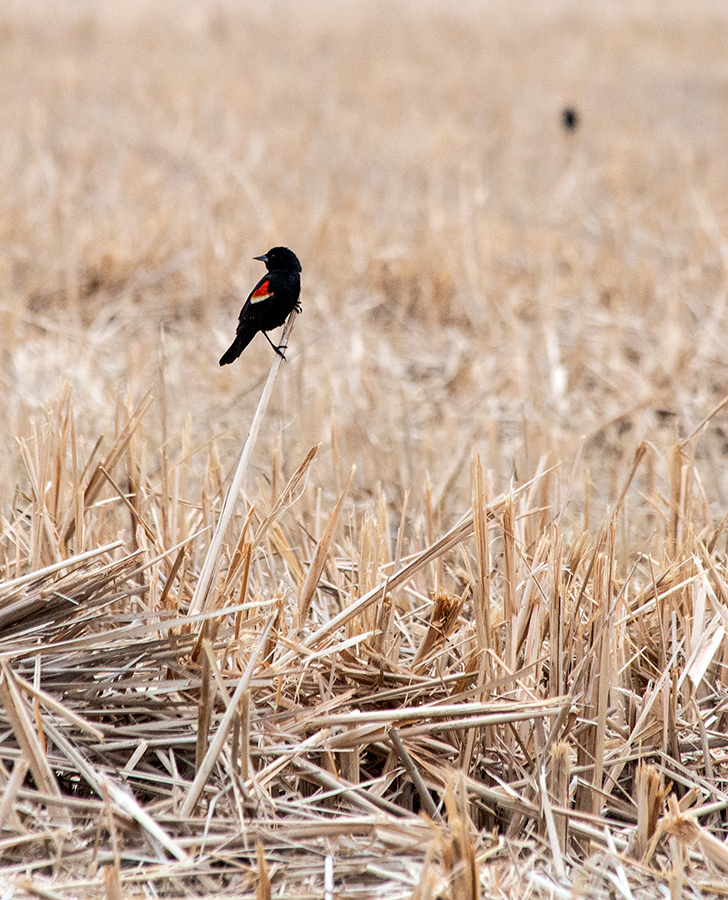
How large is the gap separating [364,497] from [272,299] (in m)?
1.74

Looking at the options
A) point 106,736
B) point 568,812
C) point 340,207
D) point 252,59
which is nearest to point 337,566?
point 106,736

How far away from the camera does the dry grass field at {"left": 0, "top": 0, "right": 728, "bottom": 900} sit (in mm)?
1433

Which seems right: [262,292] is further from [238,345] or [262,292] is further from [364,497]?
[364,497]

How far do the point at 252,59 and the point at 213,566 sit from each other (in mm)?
10928

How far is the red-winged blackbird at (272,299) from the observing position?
160cm

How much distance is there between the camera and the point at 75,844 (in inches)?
54.2

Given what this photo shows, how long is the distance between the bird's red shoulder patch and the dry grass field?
0.27m

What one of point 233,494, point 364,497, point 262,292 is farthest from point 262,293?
point 364,497

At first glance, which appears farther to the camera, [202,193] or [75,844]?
[202,193]

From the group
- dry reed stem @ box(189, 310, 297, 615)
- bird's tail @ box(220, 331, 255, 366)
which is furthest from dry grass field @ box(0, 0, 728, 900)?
bird's tail @ box(220, 331, 255, 366)

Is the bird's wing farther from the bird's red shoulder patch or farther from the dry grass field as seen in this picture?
the dry grass field

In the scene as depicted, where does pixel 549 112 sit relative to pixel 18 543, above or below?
above

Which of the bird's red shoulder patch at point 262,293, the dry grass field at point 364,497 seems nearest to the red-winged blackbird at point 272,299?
the bird's red shoulder patch at point 262,293

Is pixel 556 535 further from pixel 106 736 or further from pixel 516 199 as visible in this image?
pixel 516 199
